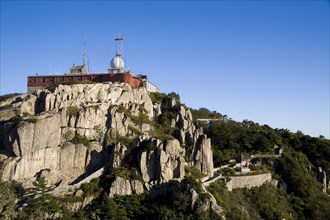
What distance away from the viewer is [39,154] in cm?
5544

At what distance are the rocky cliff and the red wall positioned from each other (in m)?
4.78

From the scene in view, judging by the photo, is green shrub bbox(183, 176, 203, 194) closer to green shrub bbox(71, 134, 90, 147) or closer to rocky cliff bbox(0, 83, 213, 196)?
rocky cliff bbox(0, 83, 213, 196)

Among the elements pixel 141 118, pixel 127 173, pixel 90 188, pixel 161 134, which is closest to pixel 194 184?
pixel 127 173

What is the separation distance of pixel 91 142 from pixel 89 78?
18.7m

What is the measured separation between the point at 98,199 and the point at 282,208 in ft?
85.9

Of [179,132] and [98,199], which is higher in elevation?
[179,132]

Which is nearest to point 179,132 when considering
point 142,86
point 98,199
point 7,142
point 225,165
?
point 225,165

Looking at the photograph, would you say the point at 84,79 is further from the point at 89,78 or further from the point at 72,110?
the point at 72,110

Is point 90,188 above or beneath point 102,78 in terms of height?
beneath

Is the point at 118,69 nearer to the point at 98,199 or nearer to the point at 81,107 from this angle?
the point at 81,107

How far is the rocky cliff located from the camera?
5466 centimetres

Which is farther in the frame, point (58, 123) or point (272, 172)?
point (272, 172)

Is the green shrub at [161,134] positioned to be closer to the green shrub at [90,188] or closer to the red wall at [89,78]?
the red wall at [89,78]

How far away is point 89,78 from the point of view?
246 feet
